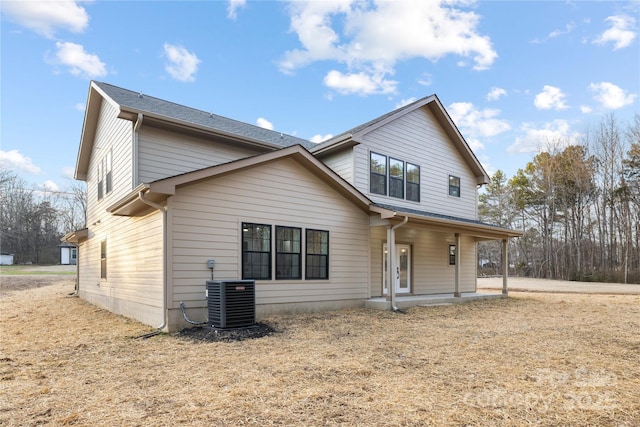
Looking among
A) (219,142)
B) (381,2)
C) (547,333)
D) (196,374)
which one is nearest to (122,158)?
(219,142)

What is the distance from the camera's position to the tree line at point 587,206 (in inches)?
1101

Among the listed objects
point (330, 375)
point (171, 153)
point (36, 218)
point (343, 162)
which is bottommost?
point (330, 375)

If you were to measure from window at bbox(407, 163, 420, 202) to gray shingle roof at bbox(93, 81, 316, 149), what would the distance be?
420 centimetres

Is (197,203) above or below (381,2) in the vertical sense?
below

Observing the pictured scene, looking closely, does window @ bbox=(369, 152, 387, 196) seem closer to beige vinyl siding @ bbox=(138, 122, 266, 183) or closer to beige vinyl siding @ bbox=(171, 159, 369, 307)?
beige vinyl siding @ bbox=(171, 159, 369, 307)

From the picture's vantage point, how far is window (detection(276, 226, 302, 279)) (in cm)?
912

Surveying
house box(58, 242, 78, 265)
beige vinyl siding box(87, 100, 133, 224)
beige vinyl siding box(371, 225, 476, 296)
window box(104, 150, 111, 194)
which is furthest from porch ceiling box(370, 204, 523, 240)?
house box(58, 242, 78, 265)

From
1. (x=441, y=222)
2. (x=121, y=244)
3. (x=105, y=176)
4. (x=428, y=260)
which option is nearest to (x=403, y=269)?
(x=428, y=260)

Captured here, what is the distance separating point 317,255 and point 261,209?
199cm

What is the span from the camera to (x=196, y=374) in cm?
472

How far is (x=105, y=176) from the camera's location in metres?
11.7

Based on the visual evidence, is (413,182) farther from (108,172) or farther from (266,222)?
(108,172)

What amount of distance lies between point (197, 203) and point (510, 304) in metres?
10.4

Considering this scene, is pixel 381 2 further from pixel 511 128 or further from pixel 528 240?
pixel 528 240
